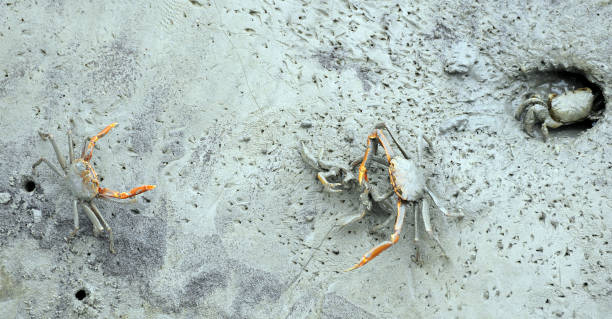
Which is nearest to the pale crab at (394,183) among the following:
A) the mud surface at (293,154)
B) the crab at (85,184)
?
the mud surface at (293,154)

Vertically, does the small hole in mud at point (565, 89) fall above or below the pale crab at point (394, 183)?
above

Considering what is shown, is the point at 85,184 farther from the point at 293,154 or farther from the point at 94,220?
the point at 293,154

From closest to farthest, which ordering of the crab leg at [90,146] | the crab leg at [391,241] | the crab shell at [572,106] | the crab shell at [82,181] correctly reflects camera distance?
the crab leg at [391,241] < the crab shell at [82,181] < the crab leg at [90,146] < the crab shell at [572,106]

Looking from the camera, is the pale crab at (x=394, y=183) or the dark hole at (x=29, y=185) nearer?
the pale crab at (x=394, y=183)

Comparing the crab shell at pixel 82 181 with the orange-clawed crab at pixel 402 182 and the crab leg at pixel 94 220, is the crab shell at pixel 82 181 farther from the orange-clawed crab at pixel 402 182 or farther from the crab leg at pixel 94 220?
the orange-clawed crab at pixel 402 182

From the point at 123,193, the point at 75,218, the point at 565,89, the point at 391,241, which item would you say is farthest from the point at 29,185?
the point at 565,89

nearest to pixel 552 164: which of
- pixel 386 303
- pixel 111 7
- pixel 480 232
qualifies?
pixel 480 232
